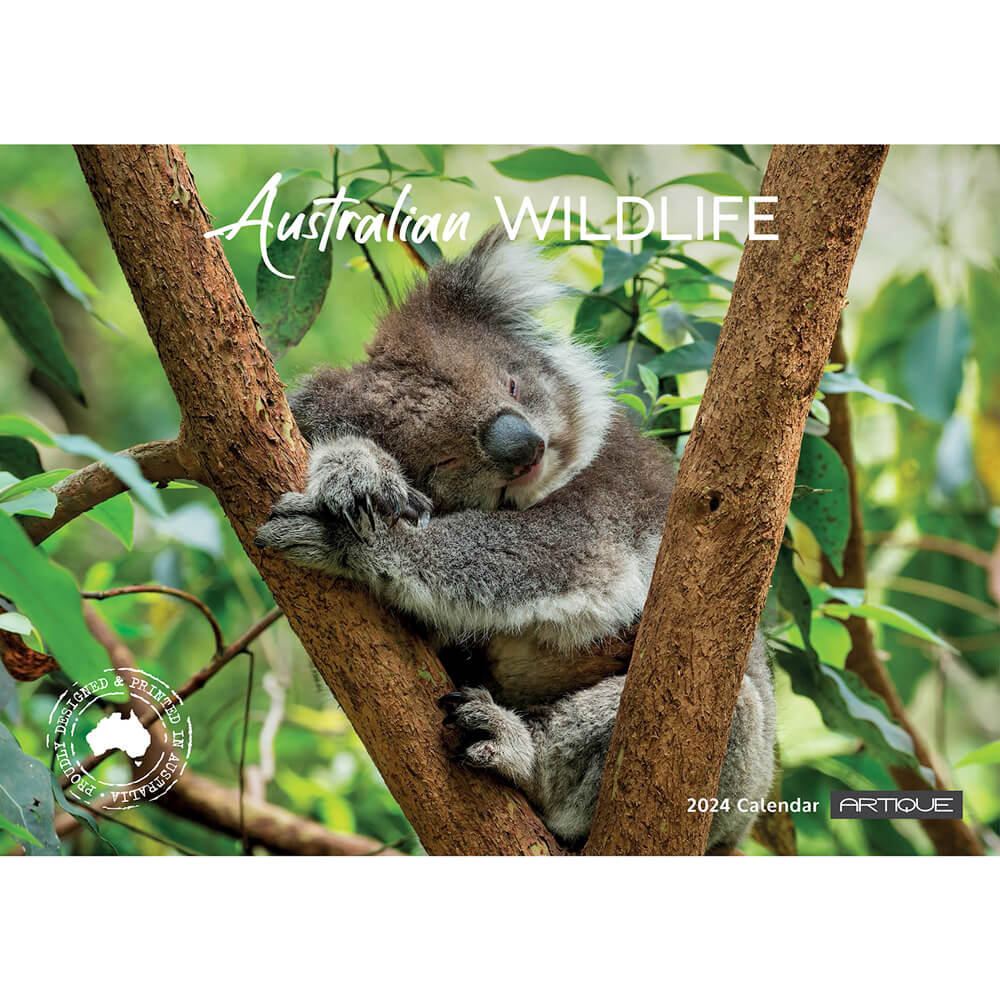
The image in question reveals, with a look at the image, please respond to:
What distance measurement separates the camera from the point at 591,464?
8.68ft

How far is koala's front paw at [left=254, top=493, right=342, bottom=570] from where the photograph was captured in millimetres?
1978

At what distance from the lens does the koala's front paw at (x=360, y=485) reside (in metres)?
2.02

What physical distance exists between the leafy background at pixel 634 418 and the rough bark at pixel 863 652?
0.11 metres

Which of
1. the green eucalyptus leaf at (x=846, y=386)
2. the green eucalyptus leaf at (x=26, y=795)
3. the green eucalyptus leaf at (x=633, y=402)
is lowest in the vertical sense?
the green eucalyptus leaf at (x=26, y=795)

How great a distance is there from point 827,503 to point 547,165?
46.4 inches

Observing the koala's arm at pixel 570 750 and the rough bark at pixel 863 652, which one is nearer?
the koala's arm at pixel 570 750

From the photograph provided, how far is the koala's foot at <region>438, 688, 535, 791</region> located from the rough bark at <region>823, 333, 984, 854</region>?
123 cm

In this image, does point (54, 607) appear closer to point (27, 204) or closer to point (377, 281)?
point (377, 281)

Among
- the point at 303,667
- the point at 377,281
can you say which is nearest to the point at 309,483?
the point at 377,281

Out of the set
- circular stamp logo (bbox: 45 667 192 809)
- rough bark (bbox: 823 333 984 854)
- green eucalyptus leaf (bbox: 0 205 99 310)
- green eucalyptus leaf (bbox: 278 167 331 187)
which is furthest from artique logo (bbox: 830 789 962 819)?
green eucalyptus leaf (bbox: 0 205 99 310)

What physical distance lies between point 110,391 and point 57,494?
108 inches

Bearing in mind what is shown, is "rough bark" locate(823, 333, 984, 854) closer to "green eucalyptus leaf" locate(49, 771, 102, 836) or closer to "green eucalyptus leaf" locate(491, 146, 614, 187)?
"green eucalyptus leaf" locate(491, 146, 614, 187)

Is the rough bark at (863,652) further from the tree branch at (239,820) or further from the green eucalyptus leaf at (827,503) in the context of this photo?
the tree branch at (239,820)

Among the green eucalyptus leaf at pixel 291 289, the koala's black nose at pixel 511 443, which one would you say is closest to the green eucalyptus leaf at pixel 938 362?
the koala's black nose at pixel 511 443
